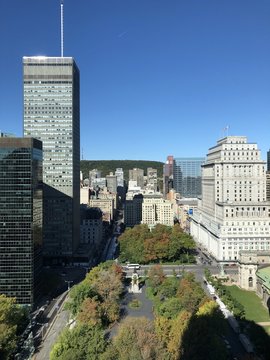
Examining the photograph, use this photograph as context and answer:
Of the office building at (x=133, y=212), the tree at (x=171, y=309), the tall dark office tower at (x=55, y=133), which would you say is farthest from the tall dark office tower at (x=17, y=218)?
the office building at (x=133, y=212)

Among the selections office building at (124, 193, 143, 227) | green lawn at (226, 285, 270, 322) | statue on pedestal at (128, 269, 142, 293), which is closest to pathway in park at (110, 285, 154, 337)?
statue on pedestal at (128, 269, 142, 293)

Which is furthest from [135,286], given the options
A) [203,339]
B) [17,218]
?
[203,339]

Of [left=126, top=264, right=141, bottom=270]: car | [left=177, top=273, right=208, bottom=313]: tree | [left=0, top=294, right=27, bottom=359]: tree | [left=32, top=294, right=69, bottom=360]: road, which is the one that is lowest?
[left=32, top=294, right=69, bottom=360]: road

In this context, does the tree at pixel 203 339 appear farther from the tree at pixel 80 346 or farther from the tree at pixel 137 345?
the tree at pixel 80 346

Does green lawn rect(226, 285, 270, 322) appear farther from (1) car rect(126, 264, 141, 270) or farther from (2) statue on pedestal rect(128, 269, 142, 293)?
(1) car rect(126, 264, 141, 270)

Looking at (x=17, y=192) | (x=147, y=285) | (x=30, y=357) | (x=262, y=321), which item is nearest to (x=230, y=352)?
(x=262, y=321)

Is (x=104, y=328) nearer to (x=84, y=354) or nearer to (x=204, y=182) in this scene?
(x=84, y=354)
